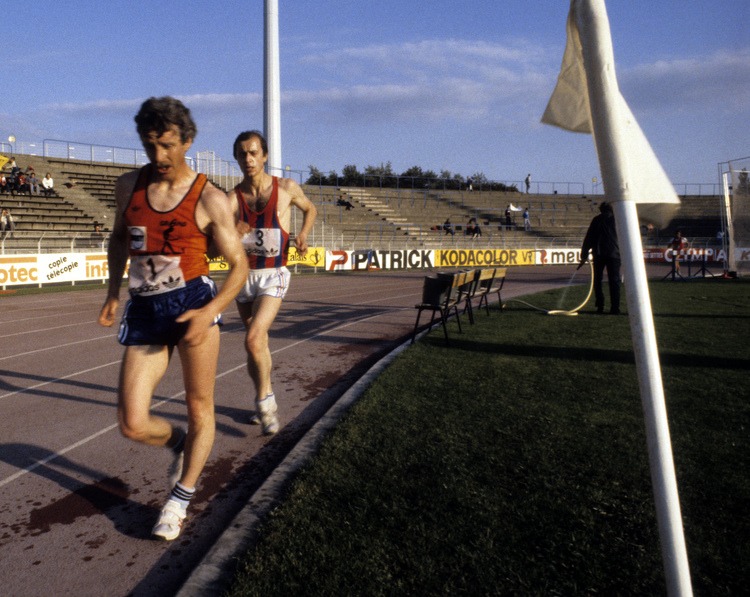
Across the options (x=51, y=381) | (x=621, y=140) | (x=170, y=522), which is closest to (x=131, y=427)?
(x=170, y=522)

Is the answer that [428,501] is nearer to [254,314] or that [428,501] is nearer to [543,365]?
[254,314]

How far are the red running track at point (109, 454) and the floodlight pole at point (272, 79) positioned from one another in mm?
20847

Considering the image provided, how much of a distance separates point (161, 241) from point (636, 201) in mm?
2145

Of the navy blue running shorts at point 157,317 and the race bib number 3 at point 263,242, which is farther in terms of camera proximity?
the race bib number 3 at point 263,242

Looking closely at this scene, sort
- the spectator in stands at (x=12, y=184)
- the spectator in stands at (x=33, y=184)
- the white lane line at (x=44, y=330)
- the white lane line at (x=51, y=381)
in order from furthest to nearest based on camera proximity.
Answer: the spectator in stands at (x=33, y=184) < the spectator in stands at (x=12, y=184) < the white lane line at (x=44, y=330) < the white lane line at (x=51, y=381)

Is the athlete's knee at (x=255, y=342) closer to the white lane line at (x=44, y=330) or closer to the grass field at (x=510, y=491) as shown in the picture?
the grass field at (x=510, y=491)

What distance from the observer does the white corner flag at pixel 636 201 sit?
2.16m

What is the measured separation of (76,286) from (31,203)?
9.91 meters

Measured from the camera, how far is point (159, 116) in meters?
3.05

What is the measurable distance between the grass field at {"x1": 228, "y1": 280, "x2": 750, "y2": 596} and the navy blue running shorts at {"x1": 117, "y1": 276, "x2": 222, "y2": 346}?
1062mm

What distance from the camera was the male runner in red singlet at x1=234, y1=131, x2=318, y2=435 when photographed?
5.02m

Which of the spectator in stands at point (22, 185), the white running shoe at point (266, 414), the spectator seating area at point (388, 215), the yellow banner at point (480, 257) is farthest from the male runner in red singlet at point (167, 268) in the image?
the yellow banner at point (480, 257)

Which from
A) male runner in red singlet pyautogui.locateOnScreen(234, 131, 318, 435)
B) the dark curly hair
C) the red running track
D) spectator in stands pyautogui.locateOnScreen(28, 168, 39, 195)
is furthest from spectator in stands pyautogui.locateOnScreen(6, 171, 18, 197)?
the dark curly hair

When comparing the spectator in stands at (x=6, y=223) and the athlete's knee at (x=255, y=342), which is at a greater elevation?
the spectator in stands at (x=6, y=223)
